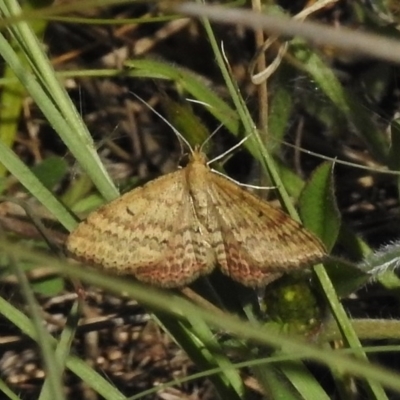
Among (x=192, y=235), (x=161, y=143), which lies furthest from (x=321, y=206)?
(x=161, y=143)

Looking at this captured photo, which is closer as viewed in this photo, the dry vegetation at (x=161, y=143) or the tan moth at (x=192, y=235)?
the tan moth at (x=192, y=235)

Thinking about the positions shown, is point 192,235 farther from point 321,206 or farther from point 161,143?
point 161,143

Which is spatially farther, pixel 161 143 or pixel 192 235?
pixel 161 143

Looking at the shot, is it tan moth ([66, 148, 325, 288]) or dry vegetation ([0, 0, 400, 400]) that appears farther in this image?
dry vegetation ([0, 0, 400, 400])

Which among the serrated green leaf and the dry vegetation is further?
the dry vegetation

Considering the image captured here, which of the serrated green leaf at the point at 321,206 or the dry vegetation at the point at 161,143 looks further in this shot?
the dry vegetation at the point at 161,143
